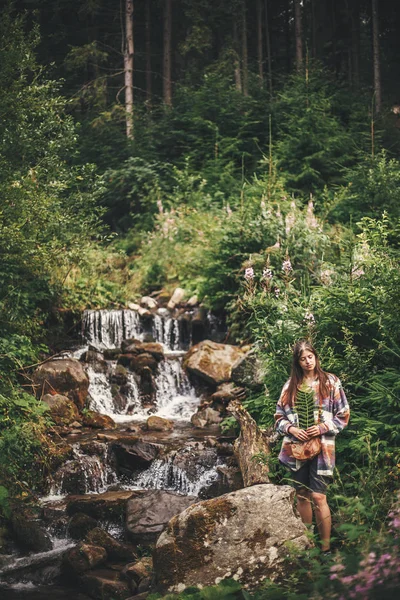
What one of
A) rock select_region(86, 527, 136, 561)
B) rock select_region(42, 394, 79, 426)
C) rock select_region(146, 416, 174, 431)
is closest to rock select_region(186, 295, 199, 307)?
rock select_region(146, 416, 174, 431)

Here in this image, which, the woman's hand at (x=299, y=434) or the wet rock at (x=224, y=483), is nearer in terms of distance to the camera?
the woman's hand at (x=299, y=434)

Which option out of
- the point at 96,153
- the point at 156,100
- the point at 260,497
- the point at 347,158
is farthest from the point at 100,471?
the point at 156,100

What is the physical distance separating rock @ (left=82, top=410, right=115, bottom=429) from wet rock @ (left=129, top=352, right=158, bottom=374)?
151cm

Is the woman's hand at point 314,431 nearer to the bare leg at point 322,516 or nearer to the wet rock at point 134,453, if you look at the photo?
the bare leg at point 322,516

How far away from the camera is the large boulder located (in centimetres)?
430

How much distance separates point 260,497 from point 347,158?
41.4ft

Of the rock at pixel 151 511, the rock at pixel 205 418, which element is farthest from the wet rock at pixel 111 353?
the rock at pixel 151 511

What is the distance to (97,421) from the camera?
973cm

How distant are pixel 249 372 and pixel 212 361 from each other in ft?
6.23

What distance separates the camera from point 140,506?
7.01 m

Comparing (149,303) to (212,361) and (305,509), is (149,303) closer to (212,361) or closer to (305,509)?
(212,361)

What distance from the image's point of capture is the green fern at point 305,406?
4.73m

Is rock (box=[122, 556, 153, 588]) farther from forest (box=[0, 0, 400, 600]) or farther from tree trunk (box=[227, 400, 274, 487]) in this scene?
forest (box=[0, 0, 400, 600])

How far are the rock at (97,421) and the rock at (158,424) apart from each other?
0.62 metres
